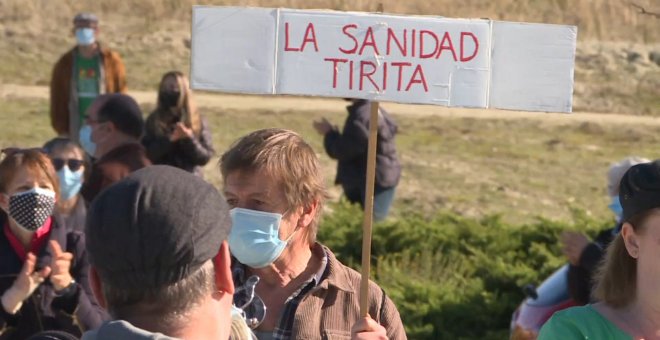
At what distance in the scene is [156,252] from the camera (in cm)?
218

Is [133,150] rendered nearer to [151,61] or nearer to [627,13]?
[627,13]

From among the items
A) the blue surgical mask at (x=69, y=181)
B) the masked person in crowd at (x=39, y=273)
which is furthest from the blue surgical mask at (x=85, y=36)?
the masked person in crowd at (x=39, y=273)

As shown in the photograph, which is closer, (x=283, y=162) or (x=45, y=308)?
(x=283, y=162)

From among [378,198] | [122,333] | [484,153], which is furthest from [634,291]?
[484,153]

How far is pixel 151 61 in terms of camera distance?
78.5ft

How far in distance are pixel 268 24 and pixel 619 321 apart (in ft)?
3.98

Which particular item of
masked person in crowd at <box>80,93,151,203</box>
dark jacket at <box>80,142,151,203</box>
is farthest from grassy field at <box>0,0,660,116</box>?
dark jacket at <box>80,142,151,203</box>

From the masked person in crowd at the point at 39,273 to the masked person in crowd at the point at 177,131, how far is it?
3423 millimetres

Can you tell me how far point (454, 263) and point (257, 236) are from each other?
575cm

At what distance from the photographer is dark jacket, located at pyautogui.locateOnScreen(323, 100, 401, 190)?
956 centimetres

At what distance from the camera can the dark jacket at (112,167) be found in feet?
23.3

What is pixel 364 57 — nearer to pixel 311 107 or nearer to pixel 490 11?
pixel 490 11

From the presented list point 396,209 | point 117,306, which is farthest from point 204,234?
point 396,209

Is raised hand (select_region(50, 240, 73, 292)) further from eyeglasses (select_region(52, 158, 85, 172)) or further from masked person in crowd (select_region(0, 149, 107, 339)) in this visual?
eyeglasses (select_region(52, 158, 85, 172))
